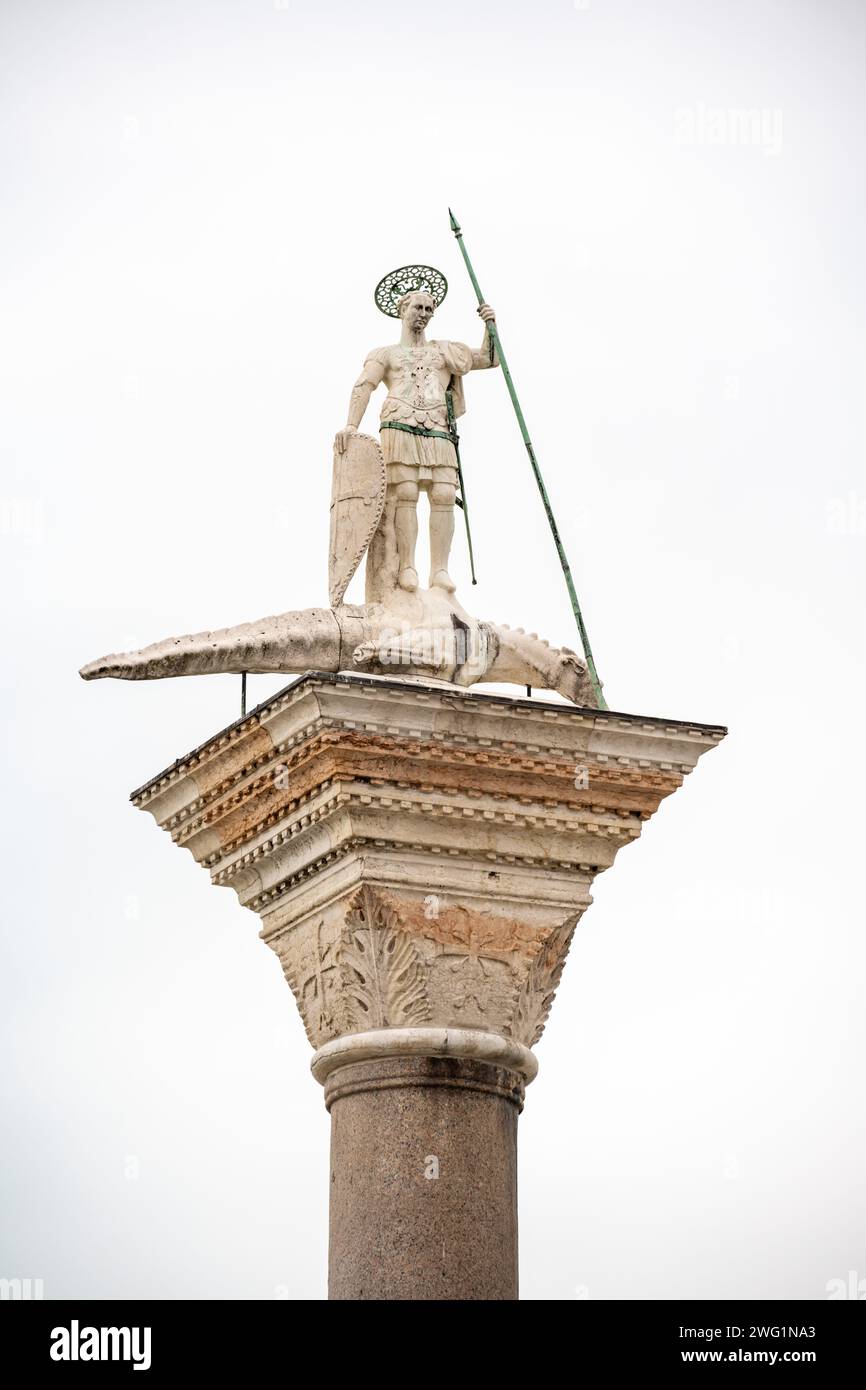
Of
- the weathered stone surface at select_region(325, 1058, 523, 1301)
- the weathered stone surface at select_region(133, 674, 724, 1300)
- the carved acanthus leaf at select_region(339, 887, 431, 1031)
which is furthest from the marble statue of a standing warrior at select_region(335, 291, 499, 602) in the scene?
the weathered stone surface at select_region(325, 1058, 523, 1301)

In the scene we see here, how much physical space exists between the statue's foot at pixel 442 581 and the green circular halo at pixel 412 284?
1.64 m

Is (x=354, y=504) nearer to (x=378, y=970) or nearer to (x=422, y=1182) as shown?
(x=378, y=970)

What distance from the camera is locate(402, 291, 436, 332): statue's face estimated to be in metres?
18.6

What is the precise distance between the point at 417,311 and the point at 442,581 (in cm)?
167

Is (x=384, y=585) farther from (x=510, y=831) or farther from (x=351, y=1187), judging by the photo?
(x=351, y=1187)

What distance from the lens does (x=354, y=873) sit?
16.7 m

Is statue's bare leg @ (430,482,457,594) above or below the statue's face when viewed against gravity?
below

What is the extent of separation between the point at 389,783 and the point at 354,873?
521 millimetres

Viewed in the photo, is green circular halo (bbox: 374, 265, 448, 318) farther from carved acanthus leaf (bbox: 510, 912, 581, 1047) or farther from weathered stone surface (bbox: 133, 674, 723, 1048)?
carved acanthus leaf (bbox: 510, 912, 581, 1047)

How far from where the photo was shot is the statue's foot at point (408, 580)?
18.2 m

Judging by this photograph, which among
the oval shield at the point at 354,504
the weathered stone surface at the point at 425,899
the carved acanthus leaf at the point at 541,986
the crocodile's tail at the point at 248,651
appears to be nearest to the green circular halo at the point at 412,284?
the oval shield at the point at 354,504

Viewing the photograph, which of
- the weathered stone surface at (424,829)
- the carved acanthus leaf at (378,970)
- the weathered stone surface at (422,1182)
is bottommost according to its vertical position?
the weathered stone surface at (422,1182)

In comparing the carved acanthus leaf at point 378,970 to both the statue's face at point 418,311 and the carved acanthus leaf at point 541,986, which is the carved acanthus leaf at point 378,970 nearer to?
the carved acanthus leaf at point 541,986
